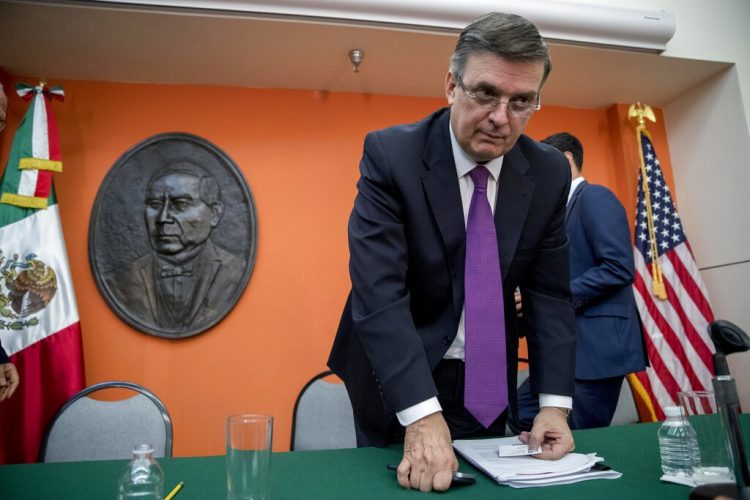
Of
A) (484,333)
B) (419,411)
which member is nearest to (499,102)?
(484,333)

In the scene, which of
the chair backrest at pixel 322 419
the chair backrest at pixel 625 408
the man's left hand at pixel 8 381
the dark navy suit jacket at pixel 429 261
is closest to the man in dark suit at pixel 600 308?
the chair backrest at pixel 625 408

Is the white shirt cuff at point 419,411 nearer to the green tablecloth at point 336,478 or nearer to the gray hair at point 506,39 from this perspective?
the green tablecloth at point 336,478

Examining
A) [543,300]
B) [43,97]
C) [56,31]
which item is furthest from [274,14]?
[543,300]

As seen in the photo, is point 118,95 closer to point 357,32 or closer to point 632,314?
point 357,32

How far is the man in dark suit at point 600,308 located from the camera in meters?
2.36

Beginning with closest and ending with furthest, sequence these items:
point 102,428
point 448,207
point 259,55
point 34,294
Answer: point 448,207 → point 102,428 → point 34,294 → point 259,55

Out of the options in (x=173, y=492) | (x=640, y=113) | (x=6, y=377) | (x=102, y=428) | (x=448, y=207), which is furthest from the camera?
(x=640, y=113)

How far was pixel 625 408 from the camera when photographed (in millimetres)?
2572

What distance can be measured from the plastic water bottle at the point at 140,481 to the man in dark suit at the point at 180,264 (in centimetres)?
227

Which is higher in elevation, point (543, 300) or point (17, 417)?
point (543, 300)

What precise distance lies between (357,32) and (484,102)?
187 cm

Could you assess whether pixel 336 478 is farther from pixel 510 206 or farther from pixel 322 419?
pixel 322 419

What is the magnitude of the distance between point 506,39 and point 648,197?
278cm

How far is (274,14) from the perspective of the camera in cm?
275
